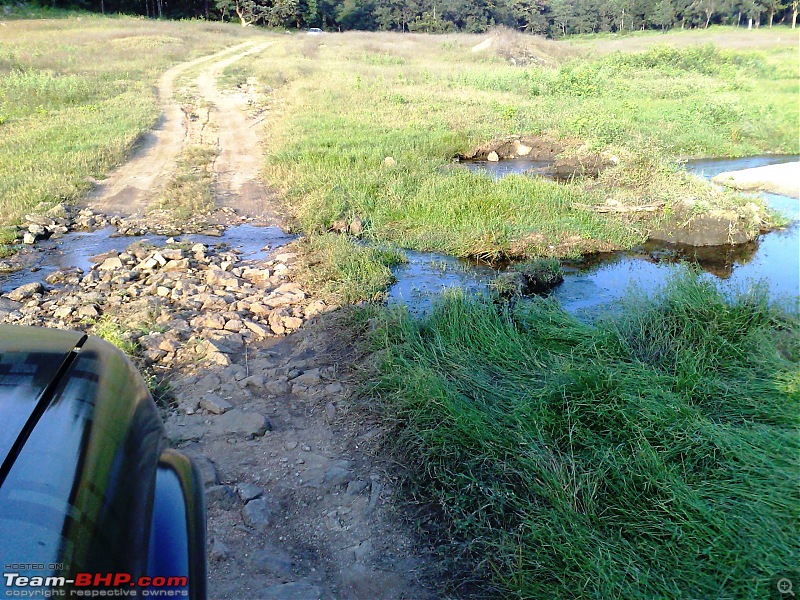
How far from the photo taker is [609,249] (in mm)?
8516

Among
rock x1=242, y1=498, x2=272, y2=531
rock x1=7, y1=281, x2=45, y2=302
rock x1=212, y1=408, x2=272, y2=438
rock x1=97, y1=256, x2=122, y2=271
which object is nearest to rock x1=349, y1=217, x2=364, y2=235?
rock x1=97, y1=256, x2=122, y2=271

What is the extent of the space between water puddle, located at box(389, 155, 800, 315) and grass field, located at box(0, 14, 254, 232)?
5.86 meters

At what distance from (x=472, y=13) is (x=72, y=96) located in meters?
27.6

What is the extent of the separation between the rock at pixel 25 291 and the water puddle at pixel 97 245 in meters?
0.68

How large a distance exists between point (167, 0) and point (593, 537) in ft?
152

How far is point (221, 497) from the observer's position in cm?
339

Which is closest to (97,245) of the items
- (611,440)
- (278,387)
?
(278,387)

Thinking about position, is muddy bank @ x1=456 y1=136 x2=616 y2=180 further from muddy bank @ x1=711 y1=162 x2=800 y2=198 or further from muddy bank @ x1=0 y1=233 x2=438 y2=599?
muddy bank @ x1=0 y1=233 x2=438 y2=599

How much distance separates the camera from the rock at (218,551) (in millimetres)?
2945

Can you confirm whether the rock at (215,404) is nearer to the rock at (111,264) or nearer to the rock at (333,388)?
the rock at (333,388)

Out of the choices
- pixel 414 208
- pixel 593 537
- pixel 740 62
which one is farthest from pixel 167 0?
pixel 593 537

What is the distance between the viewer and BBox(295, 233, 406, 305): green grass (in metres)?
6.30

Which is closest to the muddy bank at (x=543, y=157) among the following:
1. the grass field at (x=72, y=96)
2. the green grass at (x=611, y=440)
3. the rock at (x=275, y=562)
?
the grass field at (x=72, y=96)

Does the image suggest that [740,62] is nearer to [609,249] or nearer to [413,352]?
[609,249]
